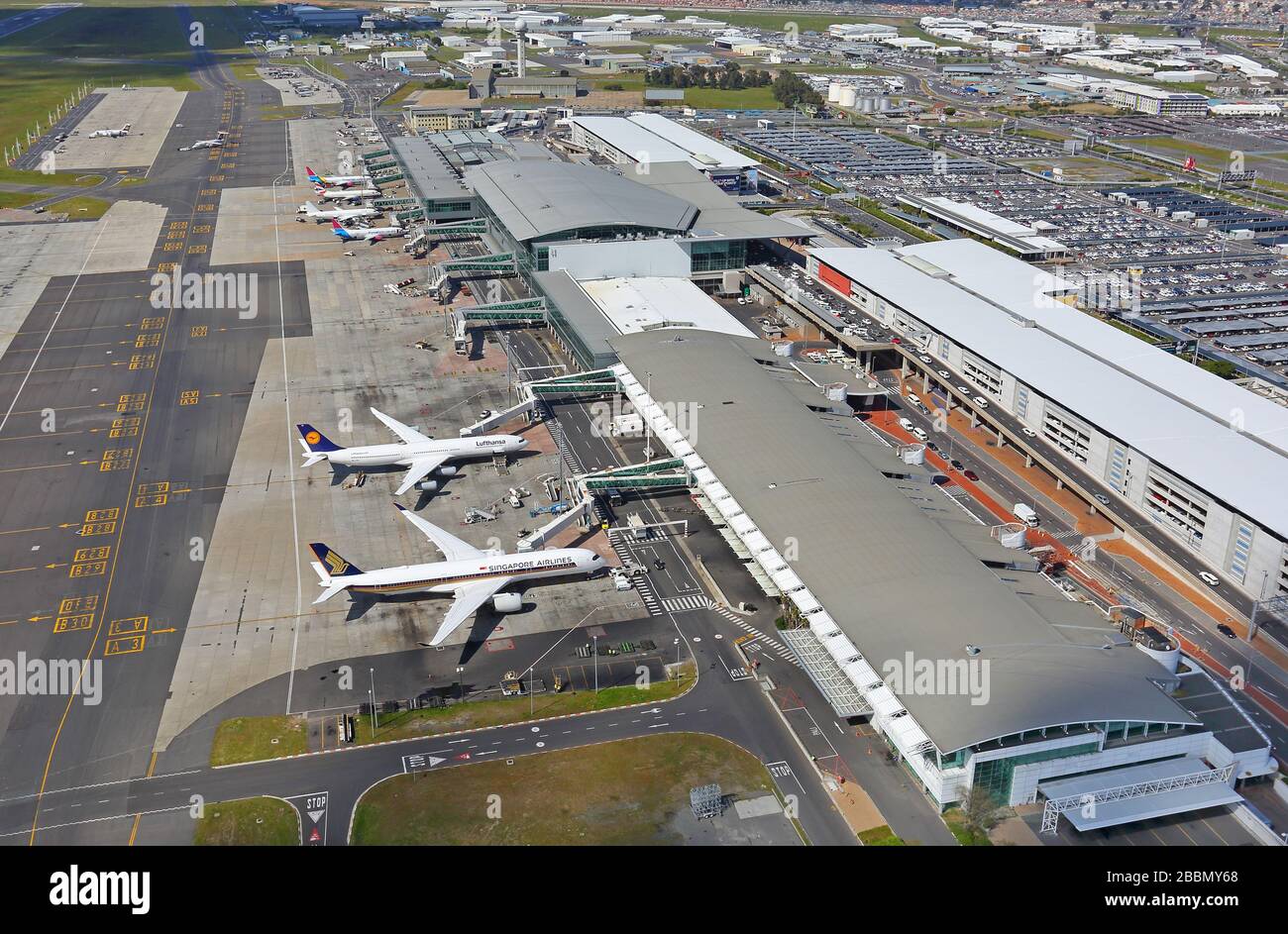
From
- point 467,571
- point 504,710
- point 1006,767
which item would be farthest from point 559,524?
point 1006,767

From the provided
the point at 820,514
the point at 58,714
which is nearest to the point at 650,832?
the point at 820,514

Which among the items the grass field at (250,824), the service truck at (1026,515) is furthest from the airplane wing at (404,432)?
the service truck at (1026,515)

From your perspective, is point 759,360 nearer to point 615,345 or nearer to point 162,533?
point 615,345

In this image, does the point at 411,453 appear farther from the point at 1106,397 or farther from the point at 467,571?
the point at 1106,397

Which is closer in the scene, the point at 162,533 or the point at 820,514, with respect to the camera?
the point at 820,514

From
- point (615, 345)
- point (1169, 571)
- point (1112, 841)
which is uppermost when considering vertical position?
point (615, 345)

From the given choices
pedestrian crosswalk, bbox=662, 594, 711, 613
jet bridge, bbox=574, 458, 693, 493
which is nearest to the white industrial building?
jet bridge, bbox=574, 458, 693, 493

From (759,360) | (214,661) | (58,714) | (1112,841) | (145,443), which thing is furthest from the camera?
(759,360)

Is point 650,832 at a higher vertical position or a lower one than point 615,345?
lower
